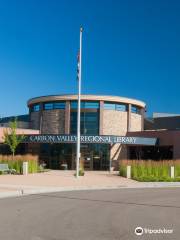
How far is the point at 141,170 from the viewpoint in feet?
117

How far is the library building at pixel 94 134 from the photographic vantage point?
156ft

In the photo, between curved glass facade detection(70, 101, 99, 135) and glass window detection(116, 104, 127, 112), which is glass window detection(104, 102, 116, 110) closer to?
glass window detection(116, 104, 127, 112)

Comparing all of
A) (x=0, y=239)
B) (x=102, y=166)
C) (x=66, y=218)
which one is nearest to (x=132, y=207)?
(x=66, y=218)

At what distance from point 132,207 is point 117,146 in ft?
111

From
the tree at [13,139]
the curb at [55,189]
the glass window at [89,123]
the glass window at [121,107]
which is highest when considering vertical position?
Answer: the glass window at [121,107]

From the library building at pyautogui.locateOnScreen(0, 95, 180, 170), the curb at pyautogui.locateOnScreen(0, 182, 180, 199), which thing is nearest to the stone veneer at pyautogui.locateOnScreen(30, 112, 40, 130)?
the library building at pyautogui.locateOnScreen(0, 95, 180, 170)

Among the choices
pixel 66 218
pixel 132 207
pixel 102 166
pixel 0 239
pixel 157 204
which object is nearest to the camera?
pixel 0 239

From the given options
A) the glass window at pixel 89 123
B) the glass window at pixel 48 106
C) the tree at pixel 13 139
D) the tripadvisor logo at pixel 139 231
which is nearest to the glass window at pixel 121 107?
the glass window at pixel 89 123

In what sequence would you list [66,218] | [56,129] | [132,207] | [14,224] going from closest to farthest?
1. [14,224]
2. [66,218]
3. [132,207]
4. [56,129]

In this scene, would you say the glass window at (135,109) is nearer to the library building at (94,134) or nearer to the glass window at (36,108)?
the library building at (94,134)

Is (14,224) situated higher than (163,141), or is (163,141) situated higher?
(163,141)

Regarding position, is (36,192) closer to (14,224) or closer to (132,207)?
(132,207)

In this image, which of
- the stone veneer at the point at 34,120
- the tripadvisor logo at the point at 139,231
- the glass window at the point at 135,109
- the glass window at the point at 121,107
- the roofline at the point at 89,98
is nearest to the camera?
the tripadvisor logo at the point at 139,231

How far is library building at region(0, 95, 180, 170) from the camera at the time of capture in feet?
156
